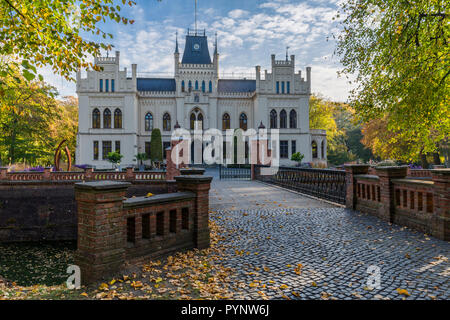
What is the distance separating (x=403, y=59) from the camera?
882 centimetres

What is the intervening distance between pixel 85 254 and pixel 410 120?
10.2 metres

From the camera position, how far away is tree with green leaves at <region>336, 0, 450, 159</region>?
8398 millimetres

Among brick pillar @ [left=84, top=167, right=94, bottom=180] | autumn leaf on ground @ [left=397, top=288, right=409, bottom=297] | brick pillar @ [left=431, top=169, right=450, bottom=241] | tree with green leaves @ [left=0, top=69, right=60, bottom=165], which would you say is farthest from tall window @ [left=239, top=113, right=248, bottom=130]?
autumn leaf on ground @ [left=397, top=288, right=409, bottom=297]

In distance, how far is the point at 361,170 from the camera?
362 inches

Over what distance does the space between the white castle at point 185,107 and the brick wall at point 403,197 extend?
1167 inches

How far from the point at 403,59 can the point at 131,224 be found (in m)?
9.15

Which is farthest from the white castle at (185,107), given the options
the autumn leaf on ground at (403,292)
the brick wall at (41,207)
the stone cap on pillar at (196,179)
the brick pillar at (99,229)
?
the autumn leaf on ground at (403,292)

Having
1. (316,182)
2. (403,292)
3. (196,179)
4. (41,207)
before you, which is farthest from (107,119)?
(403,292)

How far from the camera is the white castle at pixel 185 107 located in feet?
117

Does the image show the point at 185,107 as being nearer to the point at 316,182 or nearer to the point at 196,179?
the point at 316,182

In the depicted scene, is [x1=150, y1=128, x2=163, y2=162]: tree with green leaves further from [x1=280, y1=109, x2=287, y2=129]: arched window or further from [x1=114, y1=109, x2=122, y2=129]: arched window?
[x1=280, y1=109, x2=287, y2=129]: arched window

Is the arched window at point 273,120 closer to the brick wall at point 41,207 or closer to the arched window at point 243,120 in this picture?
the arched window at point 243,120

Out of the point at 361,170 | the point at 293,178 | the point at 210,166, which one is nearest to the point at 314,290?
the point at 361,170
